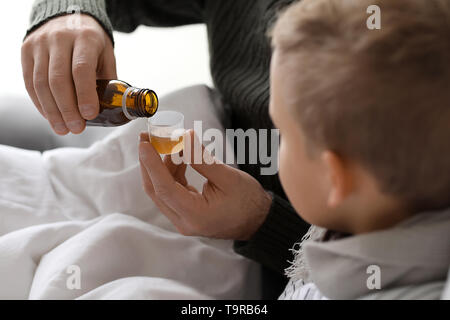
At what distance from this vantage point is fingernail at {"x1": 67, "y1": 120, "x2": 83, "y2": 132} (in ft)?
2.65

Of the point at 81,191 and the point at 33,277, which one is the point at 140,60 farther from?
the point at 33,277

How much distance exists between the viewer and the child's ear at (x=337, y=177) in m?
0.53

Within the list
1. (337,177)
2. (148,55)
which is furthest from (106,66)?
(148,55)

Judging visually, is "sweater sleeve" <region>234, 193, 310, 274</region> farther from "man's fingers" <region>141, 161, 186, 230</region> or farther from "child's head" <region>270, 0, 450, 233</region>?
"child's head" <region>270, 0, 450, 233</region>

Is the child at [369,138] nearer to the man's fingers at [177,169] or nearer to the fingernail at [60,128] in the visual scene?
the man's fingers at [177,169]

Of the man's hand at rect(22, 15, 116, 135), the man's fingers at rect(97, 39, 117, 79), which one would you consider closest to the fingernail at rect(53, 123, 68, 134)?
the man's hand at rect(22, 15, 116, 135)

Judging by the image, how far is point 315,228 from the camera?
2.55 feet

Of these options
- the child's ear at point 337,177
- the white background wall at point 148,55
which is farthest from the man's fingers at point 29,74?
the white background wall at point 148,55

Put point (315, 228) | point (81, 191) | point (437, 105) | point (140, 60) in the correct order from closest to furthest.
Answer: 1. point (437, 105)
2. point (315, 228)
3. point (81, 191)
4. point (140, 60)

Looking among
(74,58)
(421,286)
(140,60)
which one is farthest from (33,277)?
(140,60)

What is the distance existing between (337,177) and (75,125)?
44 centimetres

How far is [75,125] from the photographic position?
811 millimetres

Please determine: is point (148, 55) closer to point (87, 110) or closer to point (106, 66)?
point (106, 66)

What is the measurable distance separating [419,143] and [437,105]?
0.04m
